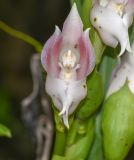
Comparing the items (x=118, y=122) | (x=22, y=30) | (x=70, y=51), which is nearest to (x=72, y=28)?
(x=70, y=51)

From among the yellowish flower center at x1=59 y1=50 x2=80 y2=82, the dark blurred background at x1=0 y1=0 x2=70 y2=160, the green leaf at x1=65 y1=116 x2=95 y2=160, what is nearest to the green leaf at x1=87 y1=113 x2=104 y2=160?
the green leaf at x1=65 y1=116 x2=95 y2=160

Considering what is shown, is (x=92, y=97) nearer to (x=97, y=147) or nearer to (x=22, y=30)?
(x=97, y=147)

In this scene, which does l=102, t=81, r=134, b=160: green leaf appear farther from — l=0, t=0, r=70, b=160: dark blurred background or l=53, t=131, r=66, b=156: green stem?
l=0, t=0, r=70, b=160: dark blurred background

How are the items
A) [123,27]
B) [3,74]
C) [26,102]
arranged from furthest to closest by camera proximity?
[3,74] → [26,102] → [123,27]

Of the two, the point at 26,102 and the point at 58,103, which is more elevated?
the point at 58,103

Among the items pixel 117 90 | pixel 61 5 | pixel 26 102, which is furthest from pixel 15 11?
pixel 117 90

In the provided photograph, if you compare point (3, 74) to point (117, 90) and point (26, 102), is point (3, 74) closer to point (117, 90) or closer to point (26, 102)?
point (26, 102)

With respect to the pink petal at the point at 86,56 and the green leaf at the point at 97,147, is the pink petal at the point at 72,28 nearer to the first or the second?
the pink petal at the point at 86,56

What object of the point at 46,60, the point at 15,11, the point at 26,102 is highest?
the point at 46,60
